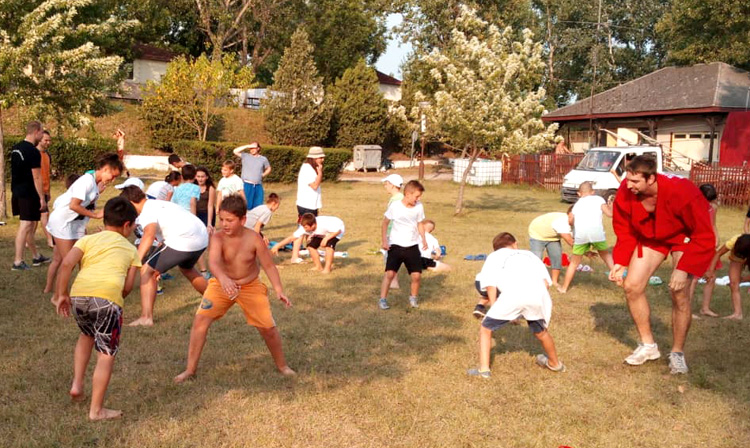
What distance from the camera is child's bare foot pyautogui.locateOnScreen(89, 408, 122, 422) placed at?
14.8 feet

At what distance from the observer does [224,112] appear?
3694cm

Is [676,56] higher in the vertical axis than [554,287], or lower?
higher

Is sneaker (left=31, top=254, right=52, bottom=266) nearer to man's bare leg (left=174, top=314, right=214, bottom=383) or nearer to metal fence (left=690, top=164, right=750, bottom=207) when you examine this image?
man's bare leg (left=174, top=314, right=214, bottom=383)

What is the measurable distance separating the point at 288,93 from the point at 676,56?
23.1m

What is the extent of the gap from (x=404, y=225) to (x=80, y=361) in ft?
13.3

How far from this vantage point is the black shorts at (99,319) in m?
4.46

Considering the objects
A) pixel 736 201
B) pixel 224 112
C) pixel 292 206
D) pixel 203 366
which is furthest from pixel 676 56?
pixel 203 366

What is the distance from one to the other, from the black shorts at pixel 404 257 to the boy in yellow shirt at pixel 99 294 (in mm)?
3673

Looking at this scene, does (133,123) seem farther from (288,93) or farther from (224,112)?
(288,93)

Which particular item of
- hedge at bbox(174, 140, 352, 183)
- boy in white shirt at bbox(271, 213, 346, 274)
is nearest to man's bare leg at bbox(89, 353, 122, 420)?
boy in white shirt at bbox(271, 213, 346, 274)

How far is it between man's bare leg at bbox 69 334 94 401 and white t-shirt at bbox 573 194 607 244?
6.37 m

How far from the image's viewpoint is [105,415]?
454 centimetres

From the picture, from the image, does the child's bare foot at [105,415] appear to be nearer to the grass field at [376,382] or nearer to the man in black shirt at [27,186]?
the grass field at [376,382]

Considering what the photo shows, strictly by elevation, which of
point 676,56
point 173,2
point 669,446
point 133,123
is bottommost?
point 669,446
